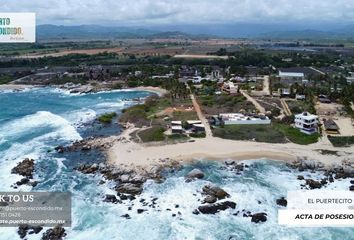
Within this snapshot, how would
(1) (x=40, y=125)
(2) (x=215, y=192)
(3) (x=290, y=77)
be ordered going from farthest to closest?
(3) (x=290, y=77), (1) (x=40, y=125), (2) (x=215, y=192)

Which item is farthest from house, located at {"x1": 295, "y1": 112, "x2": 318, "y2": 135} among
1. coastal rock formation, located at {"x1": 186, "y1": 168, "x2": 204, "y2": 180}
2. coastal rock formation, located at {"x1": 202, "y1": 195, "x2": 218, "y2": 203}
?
coastal rock formation, located at {"x1": 202, "y1": 195, "x2": 218, "y2": 203}

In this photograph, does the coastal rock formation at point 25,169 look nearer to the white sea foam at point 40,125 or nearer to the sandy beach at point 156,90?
the white sea foam at point 40,125

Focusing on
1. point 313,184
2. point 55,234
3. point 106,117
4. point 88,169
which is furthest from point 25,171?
point 313,184

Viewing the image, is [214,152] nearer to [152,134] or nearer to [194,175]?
[194,175]

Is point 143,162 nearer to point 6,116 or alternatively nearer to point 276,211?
point 276,211

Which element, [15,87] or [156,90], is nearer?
[156,90]

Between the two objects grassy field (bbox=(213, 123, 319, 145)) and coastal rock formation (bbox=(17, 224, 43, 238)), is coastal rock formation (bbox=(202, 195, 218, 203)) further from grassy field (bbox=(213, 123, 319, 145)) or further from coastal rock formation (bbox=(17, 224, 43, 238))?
grassy field (bbox=(213, 123, 319, 145))

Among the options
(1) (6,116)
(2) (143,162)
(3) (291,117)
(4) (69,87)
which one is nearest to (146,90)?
(4) (69,87)
